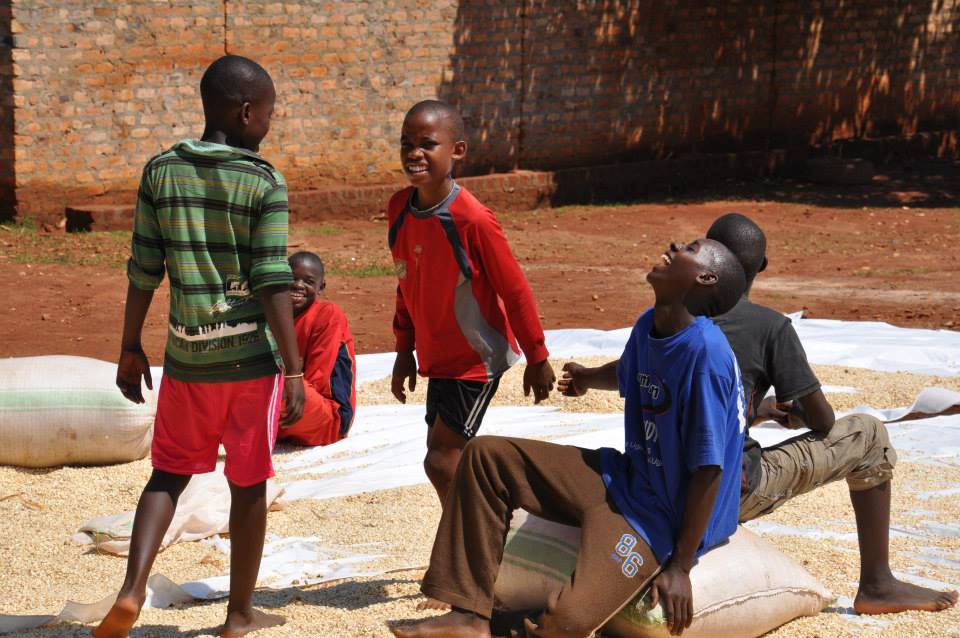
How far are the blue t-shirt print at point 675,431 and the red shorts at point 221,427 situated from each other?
36.4 inches

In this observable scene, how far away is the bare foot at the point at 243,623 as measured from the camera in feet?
11.0

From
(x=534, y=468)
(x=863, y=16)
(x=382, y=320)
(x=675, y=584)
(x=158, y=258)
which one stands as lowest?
(x=382, y=320)

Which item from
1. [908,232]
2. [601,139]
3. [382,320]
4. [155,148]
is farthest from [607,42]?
[382,320]

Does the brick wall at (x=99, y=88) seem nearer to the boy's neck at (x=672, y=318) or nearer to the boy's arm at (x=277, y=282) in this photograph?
the boy's arm at (x=277, y=282)

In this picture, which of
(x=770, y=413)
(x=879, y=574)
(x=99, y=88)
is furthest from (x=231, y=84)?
(x=99, y=88)

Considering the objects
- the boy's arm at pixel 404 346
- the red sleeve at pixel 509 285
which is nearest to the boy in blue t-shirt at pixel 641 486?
the red sleeve at pixel 509 285

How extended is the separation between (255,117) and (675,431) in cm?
139

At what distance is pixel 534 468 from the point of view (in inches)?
130

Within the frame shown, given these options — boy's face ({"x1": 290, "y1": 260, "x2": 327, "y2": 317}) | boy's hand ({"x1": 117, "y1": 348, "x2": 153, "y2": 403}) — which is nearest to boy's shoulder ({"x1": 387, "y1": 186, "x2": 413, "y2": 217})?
boy's hand ({"x1": 117, "y1": 348, "x2": 153, "y2": 403})

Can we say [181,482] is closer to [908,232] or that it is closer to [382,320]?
[382,320]

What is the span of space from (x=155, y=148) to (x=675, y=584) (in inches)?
414

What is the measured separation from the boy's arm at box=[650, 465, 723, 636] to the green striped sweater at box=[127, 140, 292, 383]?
3.82 ft

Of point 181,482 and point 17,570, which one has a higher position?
point 181,482

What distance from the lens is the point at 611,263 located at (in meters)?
11.7
